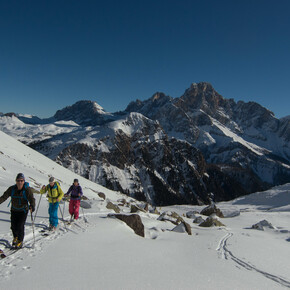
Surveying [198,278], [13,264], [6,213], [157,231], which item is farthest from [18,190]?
[157,231]

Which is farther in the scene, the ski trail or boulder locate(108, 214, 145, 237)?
boulder locate(108, 214, 145, 237)

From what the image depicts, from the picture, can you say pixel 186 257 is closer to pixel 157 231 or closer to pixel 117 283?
pixel 117 283

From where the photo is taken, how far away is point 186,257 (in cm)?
941

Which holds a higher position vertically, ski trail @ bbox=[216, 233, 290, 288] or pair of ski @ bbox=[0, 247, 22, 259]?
pair of ski @ bbox=[0, 247, 22, 259]

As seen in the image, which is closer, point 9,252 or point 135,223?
point 9,252

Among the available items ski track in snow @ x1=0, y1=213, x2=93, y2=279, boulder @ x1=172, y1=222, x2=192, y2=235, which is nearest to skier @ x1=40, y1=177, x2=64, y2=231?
ski track in snow @ x1=0, y1=213, x2=93, y2=279

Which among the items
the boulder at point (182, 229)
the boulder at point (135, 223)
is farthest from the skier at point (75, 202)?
the boulder at point (182, 229)

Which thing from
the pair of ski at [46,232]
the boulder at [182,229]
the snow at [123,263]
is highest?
the pair of ski at [46,232]

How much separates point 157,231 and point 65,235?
6805 mm

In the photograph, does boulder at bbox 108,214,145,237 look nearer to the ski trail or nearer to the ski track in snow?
the ski track in snow

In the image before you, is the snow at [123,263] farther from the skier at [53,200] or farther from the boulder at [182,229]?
the boulder at [182,229]

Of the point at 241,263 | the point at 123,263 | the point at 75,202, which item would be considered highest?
the point at 75,202

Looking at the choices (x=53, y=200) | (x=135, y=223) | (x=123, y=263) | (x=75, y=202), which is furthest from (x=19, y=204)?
(x=135, y=223)

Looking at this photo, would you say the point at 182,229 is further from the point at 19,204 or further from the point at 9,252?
the point at 9,252
